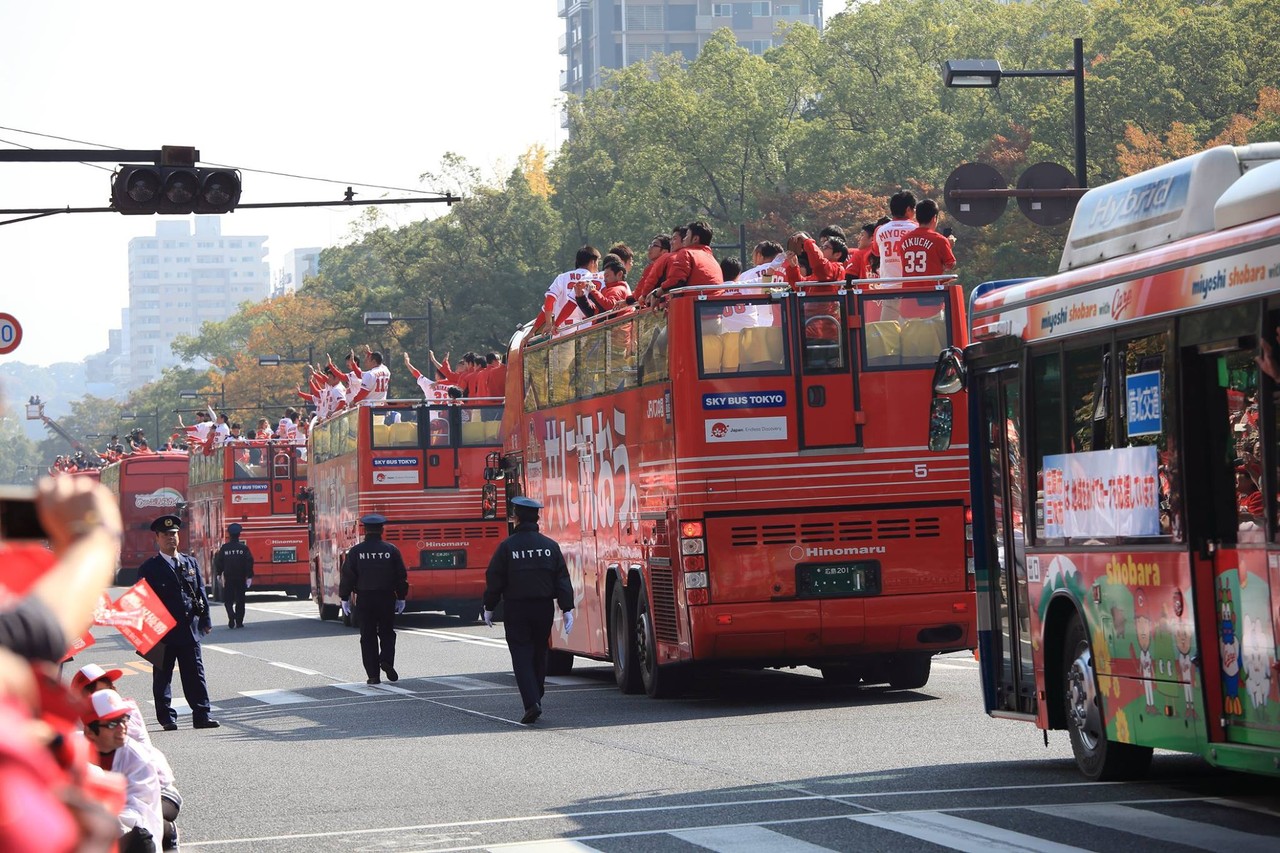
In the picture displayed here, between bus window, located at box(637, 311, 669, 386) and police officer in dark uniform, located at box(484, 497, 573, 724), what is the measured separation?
1.65 metres

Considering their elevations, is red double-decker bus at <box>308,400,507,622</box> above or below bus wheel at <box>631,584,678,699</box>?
above

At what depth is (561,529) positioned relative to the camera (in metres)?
22.9

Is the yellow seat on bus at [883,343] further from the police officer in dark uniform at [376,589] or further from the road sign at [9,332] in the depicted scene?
the road sign at [9,332]

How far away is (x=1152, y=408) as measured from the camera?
10.9 metres

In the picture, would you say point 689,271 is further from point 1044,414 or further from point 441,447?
point 441,447

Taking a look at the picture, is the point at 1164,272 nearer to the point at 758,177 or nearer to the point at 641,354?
the point at 641,354

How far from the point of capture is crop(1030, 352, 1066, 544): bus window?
40.1 feet

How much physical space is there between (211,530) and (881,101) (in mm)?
32259

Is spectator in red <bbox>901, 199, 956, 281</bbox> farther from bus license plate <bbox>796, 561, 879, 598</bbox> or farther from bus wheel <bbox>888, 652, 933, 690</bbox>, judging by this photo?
bus wheel <bbox>888, 652, 933, 690</bbox>

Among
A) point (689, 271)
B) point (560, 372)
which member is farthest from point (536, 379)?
point (689, 271)

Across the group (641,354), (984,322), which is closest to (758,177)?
(641,354)

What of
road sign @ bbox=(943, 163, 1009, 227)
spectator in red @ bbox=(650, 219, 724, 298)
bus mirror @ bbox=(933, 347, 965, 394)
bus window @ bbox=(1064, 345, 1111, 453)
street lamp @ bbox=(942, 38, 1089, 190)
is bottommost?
bus window @ bbox=(1064, 345, 1111, 453)

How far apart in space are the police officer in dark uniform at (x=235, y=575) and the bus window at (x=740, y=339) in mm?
22927

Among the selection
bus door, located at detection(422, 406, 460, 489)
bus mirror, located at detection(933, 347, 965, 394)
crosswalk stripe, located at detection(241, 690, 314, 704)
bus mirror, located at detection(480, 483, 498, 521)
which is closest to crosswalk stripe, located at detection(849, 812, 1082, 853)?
bus mirror, located at detection(933, 347, 965, 394)
